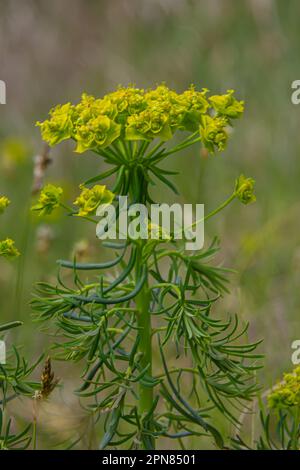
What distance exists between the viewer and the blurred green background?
11.8ft

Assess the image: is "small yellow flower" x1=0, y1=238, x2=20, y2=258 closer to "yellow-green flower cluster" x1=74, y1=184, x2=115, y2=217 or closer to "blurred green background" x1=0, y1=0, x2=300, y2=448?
"yellow-green flower cluster" x1=74, y1=184, x2=115, y2=217

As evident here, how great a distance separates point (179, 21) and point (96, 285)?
355 cm

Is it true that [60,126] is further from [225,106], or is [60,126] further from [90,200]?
[225,106]

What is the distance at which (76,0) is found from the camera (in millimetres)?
7066

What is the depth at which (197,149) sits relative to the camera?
4715 mm

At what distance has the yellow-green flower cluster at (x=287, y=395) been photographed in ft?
7.21

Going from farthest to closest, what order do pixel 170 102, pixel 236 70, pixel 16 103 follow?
pixel 16 103, pixel 236 70, pixel 170 102

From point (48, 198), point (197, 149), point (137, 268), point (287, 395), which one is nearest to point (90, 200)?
point (48, 198)

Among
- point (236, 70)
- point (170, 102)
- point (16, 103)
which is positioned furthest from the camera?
point (16, 103)

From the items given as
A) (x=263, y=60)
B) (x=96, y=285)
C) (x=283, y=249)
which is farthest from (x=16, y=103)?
(x=96, y=285)

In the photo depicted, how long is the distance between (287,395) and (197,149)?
2.67 m

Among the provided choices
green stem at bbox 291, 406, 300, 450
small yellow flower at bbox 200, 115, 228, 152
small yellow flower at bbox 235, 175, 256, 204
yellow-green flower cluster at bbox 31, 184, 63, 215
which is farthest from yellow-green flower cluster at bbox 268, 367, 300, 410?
yellow-green flower cluster at bbox 31, 184, 63, 215

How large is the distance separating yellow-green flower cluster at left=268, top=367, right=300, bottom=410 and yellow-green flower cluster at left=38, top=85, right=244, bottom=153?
66 centimetres
